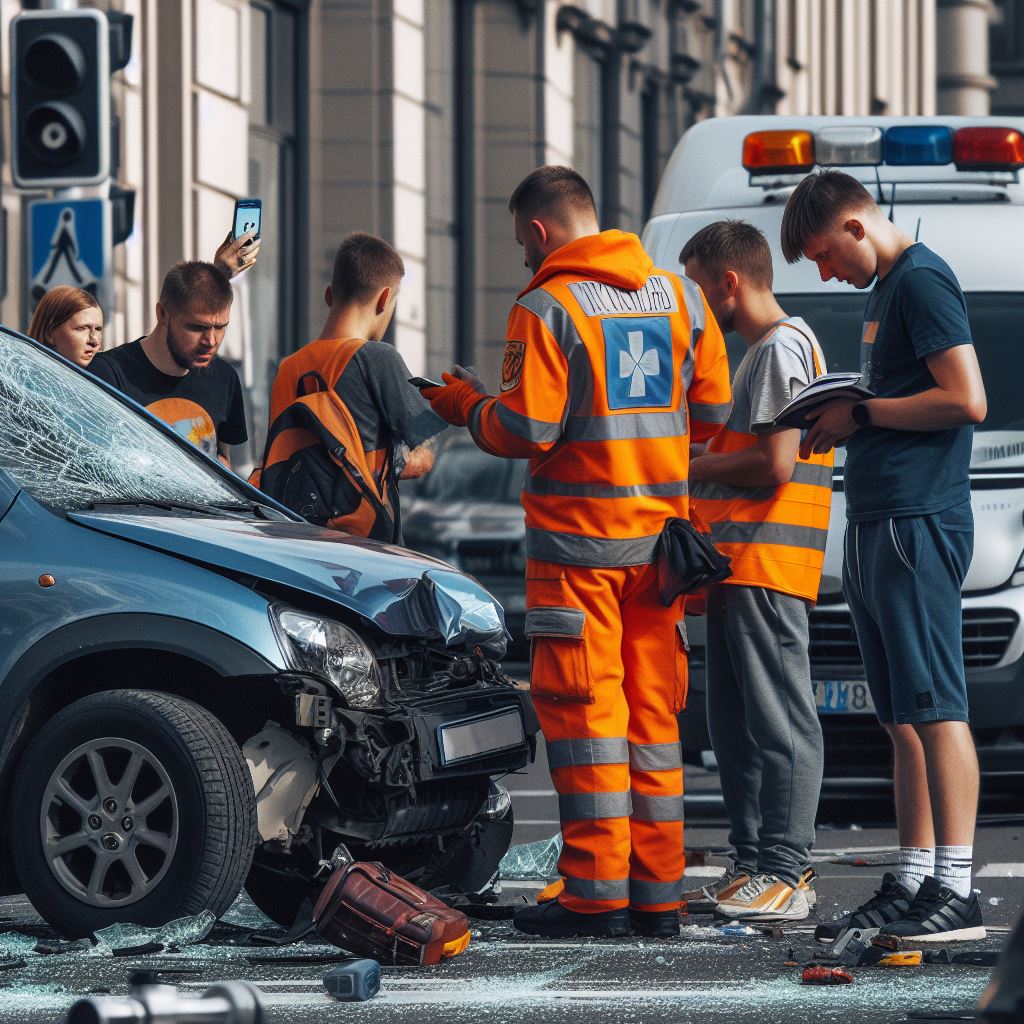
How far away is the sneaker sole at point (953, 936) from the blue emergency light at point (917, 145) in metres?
3.60

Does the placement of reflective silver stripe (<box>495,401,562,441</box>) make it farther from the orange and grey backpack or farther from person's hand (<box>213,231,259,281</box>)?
person's hand (<box>213,231,259,281</box>)

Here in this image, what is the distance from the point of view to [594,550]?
20.6 ft

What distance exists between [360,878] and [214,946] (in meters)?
0.41

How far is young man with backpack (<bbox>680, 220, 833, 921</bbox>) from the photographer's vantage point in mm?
6746

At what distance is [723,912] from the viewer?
6.50 meters

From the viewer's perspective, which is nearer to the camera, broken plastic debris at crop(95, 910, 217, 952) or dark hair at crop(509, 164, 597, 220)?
broken plastic debris at crop(95, 910, 217, 952)

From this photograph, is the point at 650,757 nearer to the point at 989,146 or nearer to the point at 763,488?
the point at 763,488

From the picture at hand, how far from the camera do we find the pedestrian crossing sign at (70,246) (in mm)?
11016

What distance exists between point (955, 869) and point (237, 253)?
3.50 m

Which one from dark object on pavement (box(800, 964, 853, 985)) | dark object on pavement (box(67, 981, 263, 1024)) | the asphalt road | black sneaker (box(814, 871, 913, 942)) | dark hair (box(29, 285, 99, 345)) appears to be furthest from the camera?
dark hair (box(29, 285, 99, 345))

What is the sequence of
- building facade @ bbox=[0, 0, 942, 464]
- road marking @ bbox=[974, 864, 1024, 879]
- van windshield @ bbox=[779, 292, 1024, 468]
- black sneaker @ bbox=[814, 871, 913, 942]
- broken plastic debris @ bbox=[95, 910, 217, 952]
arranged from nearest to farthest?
broken plastic debris @ bbox=[95, 910, 217, 952] < black sneaker @ bbox=[814, 871, 913, 942] < road marking @ bbox=[974, 864, 1024, 879] < van windshield @ bbox=[779, 292, 1024, 468] < building facade @ bbox=[0, 0, 942, 464]

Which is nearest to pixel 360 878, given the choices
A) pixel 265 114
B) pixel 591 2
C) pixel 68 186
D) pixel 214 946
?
pixel 214 946

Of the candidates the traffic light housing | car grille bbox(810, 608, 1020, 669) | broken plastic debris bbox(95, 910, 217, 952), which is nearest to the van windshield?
car grille bbox(810, 608, 1020, 669)

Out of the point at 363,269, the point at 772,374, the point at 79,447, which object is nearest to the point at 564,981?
the point at 772,374
